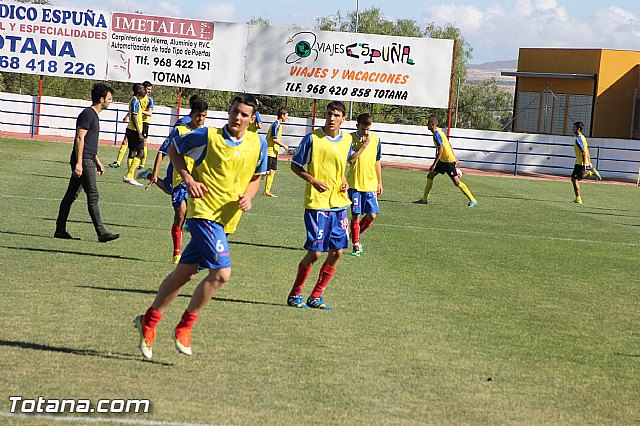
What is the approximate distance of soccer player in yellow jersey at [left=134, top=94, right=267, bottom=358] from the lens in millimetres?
7117

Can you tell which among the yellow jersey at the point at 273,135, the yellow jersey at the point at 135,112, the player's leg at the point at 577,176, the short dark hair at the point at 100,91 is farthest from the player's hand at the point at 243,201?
the player's leg at the point at 577,176

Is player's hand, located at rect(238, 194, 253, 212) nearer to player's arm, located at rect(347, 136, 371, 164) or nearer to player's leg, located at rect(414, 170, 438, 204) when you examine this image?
player's arm, located at rect(347, 136, 371, 164)

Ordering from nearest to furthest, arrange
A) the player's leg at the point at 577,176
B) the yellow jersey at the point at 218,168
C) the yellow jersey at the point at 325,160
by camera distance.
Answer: the yellow jersey at the point at 218,168 → the yellow jersey at the point at 325,160 → the player's leg at the point at 577,176

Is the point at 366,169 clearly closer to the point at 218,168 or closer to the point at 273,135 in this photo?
the point at 218,168

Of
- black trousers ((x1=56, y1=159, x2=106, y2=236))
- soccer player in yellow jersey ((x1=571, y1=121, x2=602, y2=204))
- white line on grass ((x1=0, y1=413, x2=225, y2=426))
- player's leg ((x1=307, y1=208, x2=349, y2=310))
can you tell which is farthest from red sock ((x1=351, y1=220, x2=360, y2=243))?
soccer player in yellow jersey ((x1=571, y1=121, x2=602, y2=204))

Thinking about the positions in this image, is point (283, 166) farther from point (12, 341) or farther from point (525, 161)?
point (12, 341)

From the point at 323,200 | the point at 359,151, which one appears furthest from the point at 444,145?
the point at 323,200

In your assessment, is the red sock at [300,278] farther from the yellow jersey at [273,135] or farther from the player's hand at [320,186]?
the yellow jersey at [273,135]

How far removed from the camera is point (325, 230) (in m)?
9.76

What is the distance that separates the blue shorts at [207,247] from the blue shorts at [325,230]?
252 cm

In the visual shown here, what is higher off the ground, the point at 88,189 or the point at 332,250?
the point at 88,189

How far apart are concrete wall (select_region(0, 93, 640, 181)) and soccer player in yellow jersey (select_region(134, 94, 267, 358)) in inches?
1201

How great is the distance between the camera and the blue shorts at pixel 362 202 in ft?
44.7

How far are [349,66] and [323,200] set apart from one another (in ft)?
89.4
